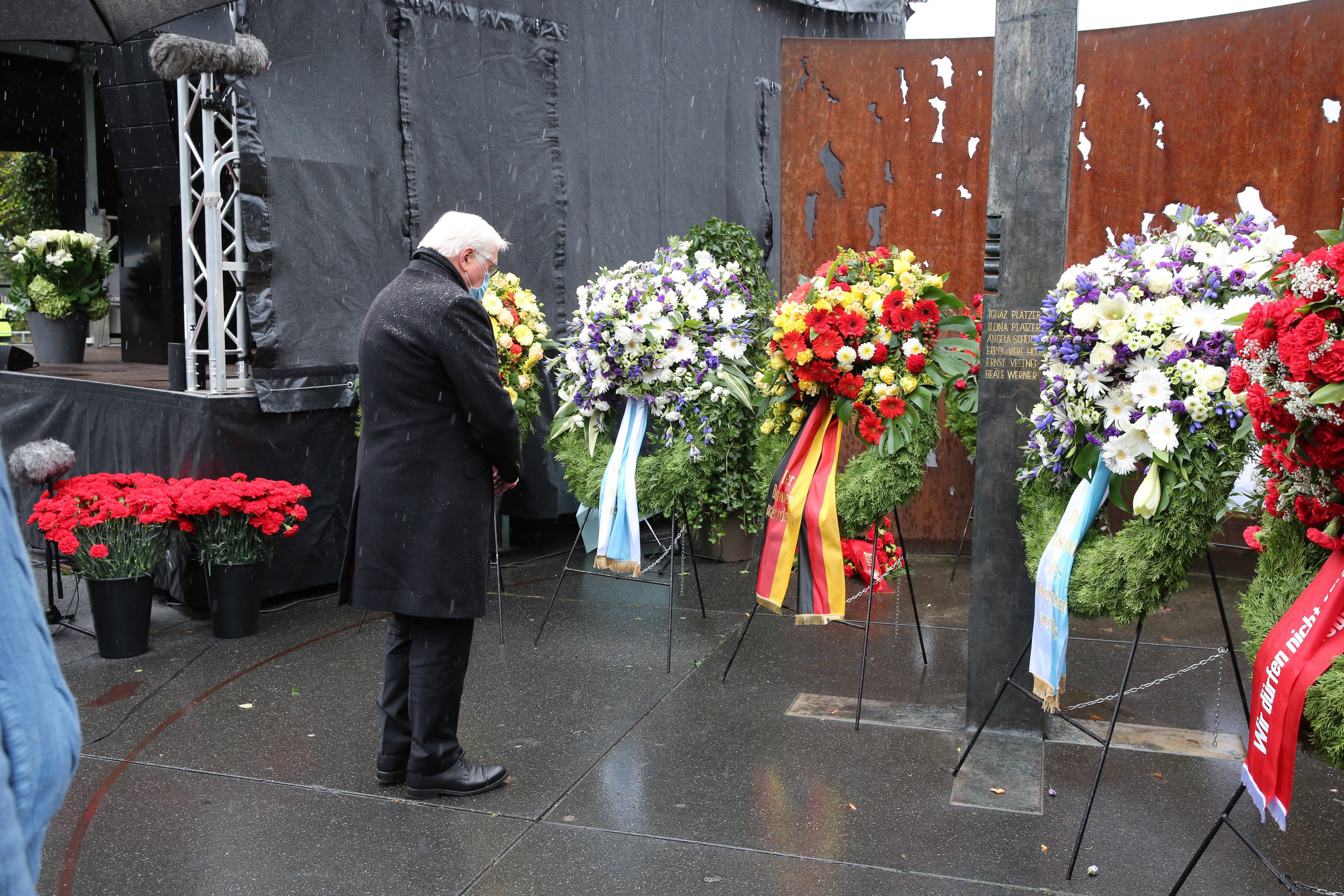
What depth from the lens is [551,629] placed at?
18.5ft

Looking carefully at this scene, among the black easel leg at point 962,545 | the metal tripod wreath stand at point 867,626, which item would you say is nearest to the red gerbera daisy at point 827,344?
the metal tripod wreath stand at point 867,626

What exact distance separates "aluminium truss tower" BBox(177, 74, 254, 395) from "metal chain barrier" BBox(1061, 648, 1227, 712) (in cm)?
448

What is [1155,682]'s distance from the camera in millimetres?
4828

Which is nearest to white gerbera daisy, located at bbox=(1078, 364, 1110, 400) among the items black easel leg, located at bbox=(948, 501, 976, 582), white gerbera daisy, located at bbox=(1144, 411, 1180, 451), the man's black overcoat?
white gerbera daisy, located at bbox=(1144, 411, 1180, 451)

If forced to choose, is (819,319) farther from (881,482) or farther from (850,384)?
(881,482)

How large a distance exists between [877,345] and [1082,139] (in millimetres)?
3453

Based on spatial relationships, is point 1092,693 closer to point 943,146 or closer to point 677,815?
point 677,815

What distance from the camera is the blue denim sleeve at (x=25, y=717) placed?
1047 mm

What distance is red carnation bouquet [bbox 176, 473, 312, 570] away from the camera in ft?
17.2

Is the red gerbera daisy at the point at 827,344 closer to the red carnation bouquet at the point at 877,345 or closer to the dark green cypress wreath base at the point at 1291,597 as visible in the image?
the red carnation bouquet at the point at 877,345

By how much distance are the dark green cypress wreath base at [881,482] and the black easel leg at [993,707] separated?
30.3 inches

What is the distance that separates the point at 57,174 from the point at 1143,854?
13115mm

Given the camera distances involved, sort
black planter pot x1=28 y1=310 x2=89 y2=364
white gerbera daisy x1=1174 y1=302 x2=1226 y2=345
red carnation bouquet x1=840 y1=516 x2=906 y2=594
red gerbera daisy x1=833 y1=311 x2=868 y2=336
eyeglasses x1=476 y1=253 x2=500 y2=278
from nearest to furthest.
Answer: white gerbera daisy x1=1174 y1=302 x2=1226 y2=345 → eyeglasses x1=476 y1=253 x2=500 y2=278 → red gerbera daisy x1=833 y1=311 x2=868 y2=336 → red carnation bouquet x1=840 y1=516 x2=906 y2=594 → black planter pot x1=28 y1=310 x2=89 y2=364

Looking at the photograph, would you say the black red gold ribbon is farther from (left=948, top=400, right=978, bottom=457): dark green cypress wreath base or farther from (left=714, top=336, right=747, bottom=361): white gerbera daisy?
(left=948, top=400, right=978, bottom=457): dark green cypress wreath base
